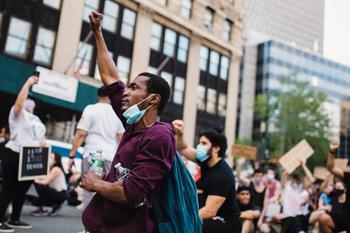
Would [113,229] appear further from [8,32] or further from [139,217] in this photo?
[8,32]

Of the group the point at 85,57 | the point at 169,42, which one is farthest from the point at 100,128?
the point at 169,42

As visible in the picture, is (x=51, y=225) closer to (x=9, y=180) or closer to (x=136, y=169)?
(x=9, y=180)

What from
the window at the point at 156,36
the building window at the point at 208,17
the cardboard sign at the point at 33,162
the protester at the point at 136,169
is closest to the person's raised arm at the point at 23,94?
the cardboard sign at the point at 33,162

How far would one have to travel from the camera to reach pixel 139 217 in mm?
2062

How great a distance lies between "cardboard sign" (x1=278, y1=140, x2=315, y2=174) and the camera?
9695 millimetres

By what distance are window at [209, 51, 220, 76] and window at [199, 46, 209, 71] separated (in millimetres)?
500

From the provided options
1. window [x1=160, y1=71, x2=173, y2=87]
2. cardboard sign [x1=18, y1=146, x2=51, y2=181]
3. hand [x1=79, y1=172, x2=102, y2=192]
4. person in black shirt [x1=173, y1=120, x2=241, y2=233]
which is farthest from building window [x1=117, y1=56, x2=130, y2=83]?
hand [x1=79, y1=172, x2=102, y2=192]

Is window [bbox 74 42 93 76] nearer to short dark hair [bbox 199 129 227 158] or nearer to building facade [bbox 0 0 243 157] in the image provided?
building facade [bbox 0 0 243 157]

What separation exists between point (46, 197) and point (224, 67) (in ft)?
74.9

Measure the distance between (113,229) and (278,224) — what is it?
6.76 meters

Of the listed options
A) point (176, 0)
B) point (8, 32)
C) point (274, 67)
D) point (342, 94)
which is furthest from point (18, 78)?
point (342, 94)

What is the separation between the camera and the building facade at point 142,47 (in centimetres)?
1791

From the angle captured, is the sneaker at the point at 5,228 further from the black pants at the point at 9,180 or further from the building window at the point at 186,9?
the building window at the point at 186,9

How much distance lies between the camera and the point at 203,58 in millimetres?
27297
